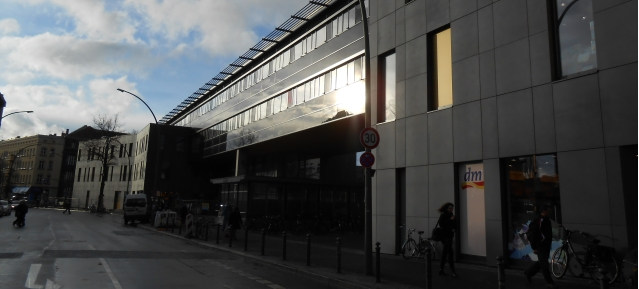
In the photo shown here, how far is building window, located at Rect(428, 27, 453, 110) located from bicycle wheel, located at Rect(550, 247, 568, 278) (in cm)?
523

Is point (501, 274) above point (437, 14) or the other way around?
the other way around

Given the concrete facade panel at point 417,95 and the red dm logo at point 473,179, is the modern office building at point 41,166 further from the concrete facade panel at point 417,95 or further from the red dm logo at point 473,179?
the red dm logo at point 473,179

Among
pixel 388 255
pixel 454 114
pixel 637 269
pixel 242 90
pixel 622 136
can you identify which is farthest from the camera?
pixel 242 90

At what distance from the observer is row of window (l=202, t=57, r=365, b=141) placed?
23.0 m

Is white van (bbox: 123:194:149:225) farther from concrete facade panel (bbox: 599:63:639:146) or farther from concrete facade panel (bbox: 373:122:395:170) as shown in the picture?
concrete facade panel (bbox: 599:63:639:146)

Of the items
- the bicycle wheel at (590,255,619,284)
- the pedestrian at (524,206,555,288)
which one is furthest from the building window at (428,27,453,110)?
the bicycle wheel at (590,255,619,284)

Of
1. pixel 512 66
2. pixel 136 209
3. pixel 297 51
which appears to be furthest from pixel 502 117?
pixel 136 209

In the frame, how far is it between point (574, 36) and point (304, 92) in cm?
1920

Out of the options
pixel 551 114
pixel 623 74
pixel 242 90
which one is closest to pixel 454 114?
pixel 551 114

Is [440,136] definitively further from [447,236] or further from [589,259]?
[589,259]

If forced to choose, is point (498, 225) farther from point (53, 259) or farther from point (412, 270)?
point (53, 259)

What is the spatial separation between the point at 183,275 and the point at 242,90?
31547mm

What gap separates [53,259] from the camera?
11.4m

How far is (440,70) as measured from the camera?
13.5 m
